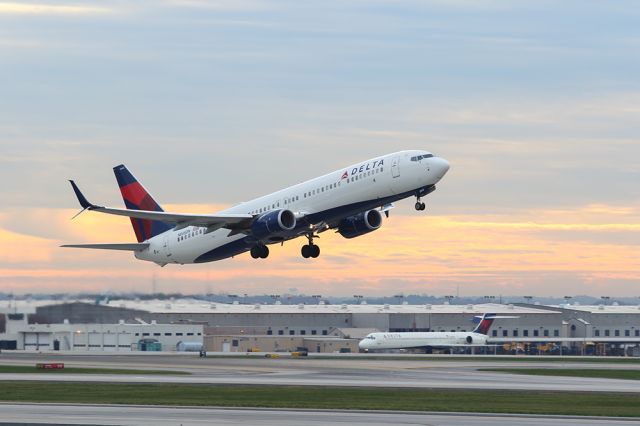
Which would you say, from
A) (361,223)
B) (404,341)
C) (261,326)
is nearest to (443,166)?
(361,223)

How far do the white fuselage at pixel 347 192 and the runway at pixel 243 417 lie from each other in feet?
72.0

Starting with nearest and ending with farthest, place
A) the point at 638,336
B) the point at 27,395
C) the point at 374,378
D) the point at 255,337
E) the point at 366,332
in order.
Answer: the point at 27,395, the point at 374,378, the point at 255,337, the point at 366,332, the point at 638,336

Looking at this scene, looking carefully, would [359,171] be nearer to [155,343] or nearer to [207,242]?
[207,242]

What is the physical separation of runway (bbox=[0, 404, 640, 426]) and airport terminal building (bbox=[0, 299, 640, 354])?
63.0 meters

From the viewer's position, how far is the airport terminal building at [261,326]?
126688mm

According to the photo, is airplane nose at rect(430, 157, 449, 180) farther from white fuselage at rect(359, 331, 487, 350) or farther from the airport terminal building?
white fuselage at rect(359, 331, 487, 350)

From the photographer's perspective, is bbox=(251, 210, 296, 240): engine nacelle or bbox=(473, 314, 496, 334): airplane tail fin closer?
bbox=(251, 210, 296, 240): engine nacelle

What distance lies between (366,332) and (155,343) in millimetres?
41750

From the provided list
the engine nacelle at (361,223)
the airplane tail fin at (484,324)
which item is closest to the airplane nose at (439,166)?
the engine nacelle at (361,223)

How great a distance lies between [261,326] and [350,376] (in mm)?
99228

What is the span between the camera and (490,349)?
165 metres

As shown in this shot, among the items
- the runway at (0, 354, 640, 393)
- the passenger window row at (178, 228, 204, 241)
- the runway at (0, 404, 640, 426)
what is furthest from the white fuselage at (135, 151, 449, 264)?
the runway at (0, 404, 640, 426)

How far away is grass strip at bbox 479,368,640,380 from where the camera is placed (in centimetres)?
9256

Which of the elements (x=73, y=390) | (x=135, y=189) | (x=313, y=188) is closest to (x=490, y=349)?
(x=135, y=189)
